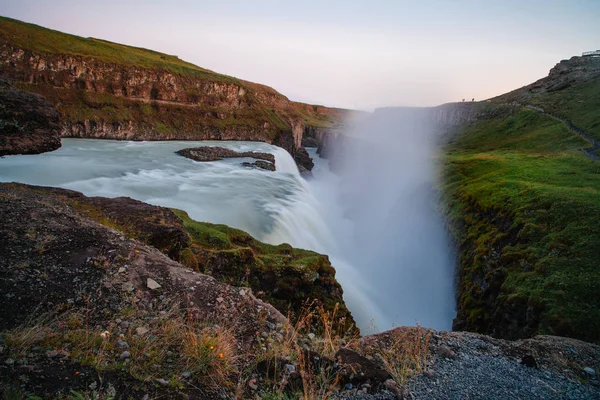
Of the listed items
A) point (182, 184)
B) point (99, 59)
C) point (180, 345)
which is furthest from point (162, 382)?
point (99, 59)

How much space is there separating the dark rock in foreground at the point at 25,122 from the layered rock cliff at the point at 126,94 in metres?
31.0

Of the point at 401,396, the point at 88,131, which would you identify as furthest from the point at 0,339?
the point at 88,131

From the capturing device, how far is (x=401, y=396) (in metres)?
4.65

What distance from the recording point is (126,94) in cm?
6719

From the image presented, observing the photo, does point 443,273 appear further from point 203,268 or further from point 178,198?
point 178,198

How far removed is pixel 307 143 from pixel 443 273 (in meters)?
108

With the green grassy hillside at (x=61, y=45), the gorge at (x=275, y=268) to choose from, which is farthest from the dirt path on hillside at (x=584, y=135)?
the green grassy hillside at (x=61, y=45)

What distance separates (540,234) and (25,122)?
37482mm

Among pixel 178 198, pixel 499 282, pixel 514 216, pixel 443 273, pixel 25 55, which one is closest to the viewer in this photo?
pixel 499 282

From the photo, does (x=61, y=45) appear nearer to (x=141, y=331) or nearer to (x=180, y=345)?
(x=141, y=331)

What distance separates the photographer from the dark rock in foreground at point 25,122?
78.3 ft

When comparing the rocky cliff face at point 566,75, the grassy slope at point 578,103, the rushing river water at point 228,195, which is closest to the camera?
the rushing river water at point 228,195

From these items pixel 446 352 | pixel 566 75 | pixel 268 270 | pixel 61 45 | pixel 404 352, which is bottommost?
pixel 268 270

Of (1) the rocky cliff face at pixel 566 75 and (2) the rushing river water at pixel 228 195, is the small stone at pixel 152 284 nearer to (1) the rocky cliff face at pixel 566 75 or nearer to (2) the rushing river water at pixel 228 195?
(2) the rushing river water at pixel 228 195
